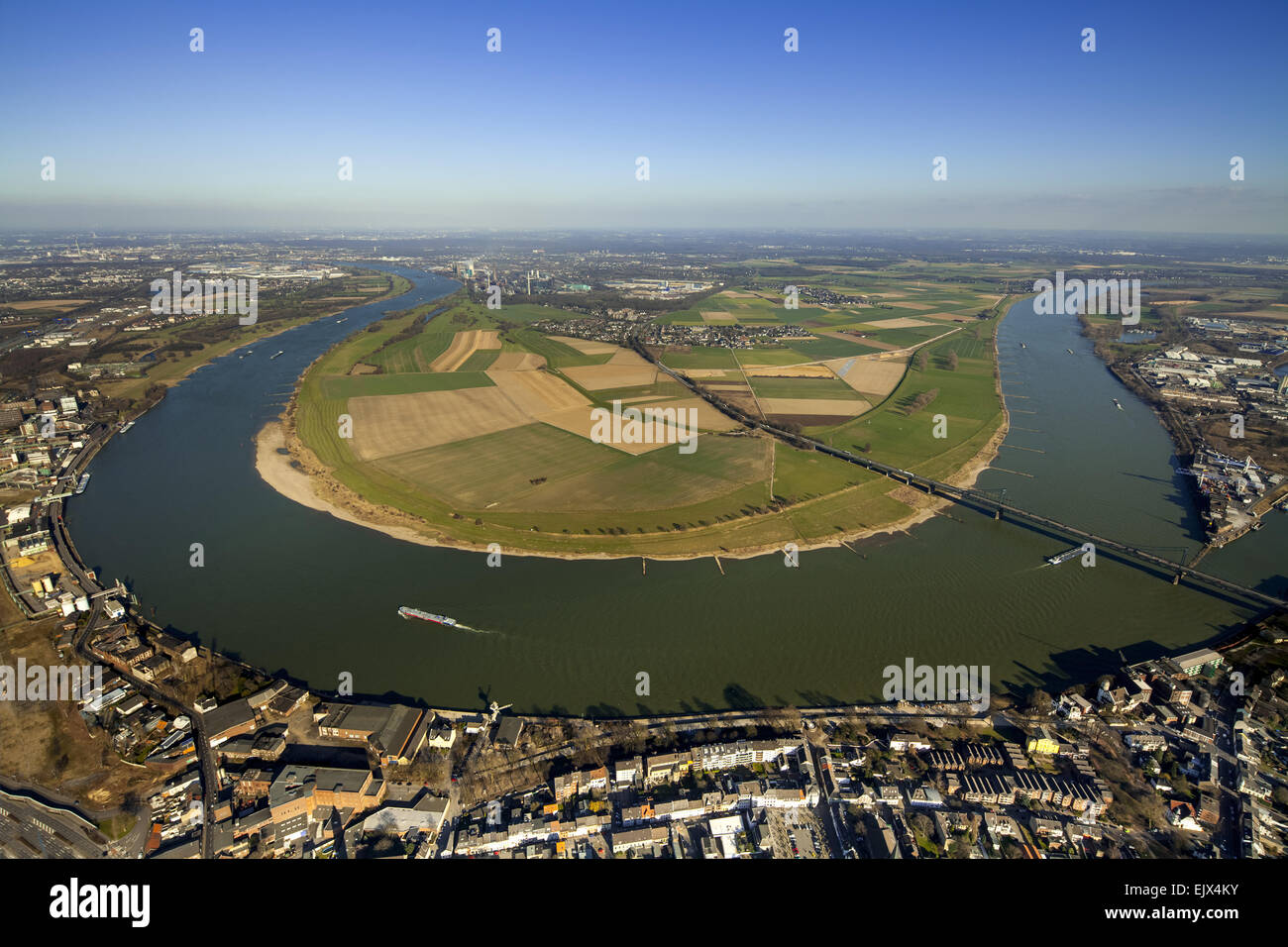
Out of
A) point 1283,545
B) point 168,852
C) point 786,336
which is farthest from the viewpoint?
point 786,336

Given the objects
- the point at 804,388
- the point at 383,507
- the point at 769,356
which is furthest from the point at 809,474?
the point at 769,356

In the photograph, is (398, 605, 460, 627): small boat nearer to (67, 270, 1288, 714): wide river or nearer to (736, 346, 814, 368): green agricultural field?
(67, 270, 1288, 714): wide river

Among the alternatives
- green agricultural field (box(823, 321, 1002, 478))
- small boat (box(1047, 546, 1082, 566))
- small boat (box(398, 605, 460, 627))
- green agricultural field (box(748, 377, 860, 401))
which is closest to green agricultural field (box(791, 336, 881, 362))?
green agricultural field (box(823, 321, 1002, 478))

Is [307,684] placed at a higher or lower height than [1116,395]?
lower

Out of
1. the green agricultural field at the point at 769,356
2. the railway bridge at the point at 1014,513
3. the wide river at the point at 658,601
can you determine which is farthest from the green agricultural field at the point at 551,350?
the wide river at the point at 658,601
